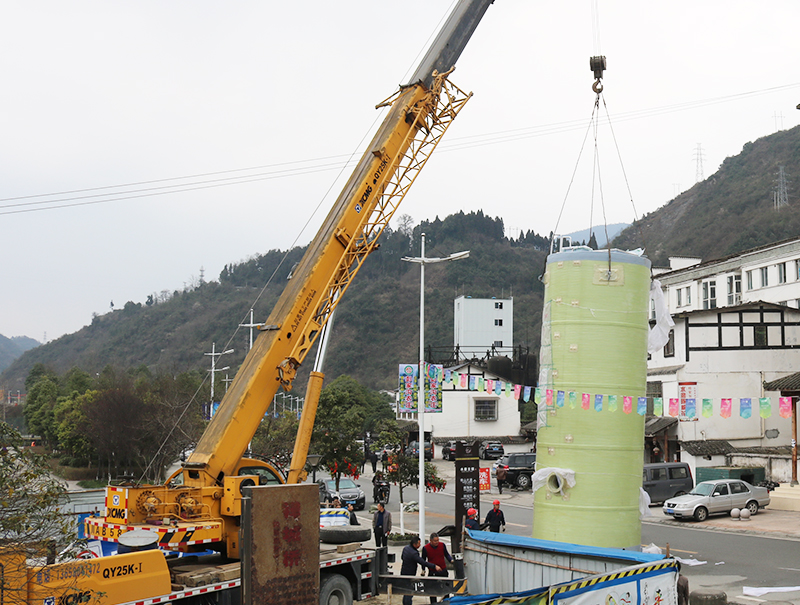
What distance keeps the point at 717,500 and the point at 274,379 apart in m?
21.5

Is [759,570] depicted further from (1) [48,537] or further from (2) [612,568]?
(1) [48,537]

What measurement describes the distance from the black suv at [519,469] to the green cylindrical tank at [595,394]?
24.8m

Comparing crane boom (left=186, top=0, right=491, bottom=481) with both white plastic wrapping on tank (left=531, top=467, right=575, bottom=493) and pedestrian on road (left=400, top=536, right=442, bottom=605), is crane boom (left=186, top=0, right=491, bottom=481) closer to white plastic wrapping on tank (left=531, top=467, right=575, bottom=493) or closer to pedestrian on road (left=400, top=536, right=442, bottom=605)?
pedestrian on road (left=400, top=536, right=442, bottom=605)

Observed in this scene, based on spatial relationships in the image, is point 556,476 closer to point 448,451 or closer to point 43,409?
point 448,451

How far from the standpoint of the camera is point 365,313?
128500 millimetres

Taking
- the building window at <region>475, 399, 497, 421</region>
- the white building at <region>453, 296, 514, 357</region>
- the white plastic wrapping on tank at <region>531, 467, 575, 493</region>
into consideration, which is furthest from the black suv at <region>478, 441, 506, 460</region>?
the white building at <region>453, 296, 514, 357</region>

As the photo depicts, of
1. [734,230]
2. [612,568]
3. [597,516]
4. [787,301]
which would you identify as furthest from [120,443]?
[734,230]

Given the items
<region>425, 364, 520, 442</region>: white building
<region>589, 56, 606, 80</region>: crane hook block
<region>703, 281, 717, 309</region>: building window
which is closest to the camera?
<region>589, 56, 606, 80</region>: crane hook block

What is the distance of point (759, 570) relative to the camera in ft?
60.7

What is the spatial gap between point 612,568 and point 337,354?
4391 inches

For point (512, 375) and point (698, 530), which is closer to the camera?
point (698, 530)

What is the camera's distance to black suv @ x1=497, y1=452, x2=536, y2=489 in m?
41.3

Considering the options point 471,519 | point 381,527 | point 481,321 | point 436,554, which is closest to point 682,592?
point 436,554

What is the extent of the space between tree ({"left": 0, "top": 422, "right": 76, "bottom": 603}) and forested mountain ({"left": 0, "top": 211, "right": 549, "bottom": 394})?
316 feet
